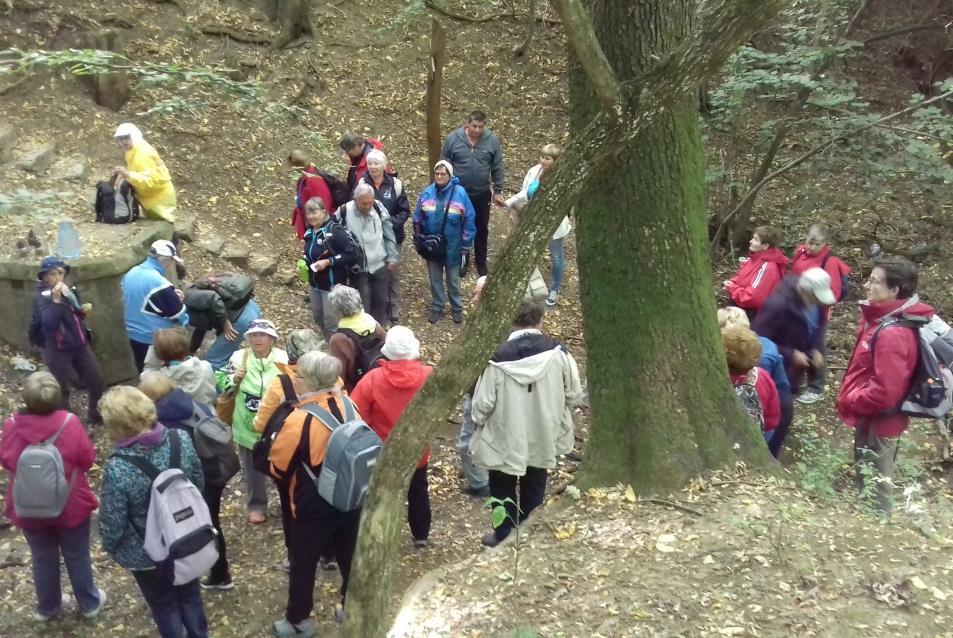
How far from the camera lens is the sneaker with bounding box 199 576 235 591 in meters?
5.46

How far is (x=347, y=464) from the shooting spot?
4.38 meters

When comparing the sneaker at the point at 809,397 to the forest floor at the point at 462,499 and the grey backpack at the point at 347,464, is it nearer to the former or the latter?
the forest floor at the point at 462,499

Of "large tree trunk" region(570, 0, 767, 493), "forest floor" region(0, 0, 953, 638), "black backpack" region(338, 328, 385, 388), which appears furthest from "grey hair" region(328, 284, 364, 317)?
"large tree trunk" region(570, 0, 767, 493)

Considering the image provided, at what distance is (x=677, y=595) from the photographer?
4.12m

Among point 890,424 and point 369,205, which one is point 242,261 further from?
point 890,424

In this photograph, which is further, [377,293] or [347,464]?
[377,293]

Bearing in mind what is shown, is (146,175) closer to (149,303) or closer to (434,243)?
(149,303)

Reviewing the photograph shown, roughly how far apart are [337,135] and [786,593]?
406 inches

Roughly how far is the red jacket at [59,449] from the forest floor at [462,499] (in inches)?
32.3

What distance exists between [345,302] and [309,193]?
3087 mm

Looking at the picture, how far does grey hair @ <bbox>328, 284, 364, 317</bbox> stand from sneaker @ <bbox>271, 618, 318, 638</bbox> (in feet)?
6.81

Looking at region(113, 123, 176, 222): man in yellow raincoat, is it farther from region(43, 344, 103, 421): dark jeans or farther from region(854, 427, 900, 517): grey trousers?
region(854, 427, 900, 517): grey trousers

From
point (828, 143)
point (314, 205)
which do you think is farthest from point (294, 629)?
point (828, 143)

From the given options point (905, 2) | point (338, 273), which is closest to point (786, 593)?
point (338, 273)
